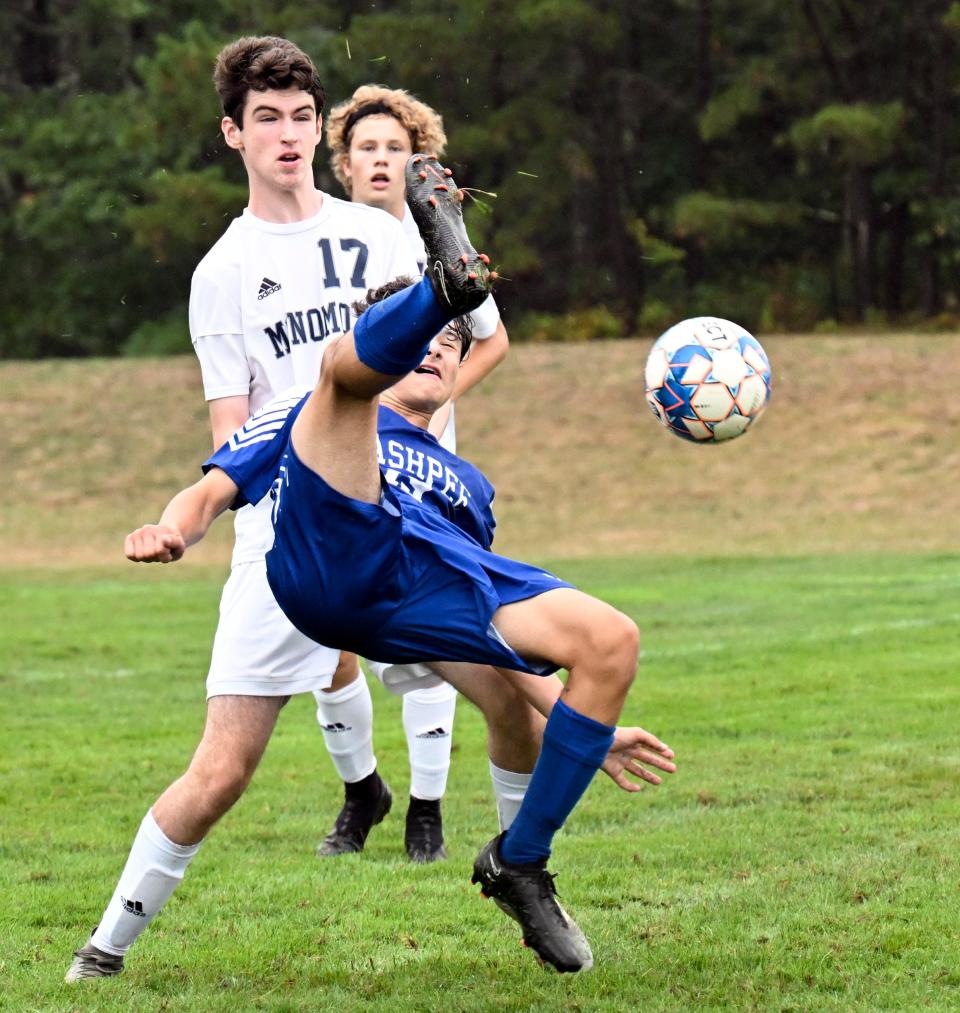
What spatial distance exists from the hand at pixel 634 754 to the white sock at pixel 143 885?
110cm

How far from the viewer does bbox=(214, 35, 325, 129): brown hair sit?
4957 mm

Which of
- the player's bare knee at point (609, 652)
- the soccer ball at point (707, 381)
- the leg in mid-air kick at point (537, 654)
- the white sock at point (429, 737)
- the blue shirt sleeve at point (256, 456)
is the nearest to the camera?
the leg in mid-air kick at point (537, 654)

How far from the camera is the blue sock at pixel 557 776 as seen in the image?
3949 mm

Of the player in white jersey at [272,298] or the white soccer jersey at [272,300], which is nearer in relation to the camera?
the player in white jersey at [272,298]

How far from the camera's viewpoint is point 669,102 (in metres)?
35.4

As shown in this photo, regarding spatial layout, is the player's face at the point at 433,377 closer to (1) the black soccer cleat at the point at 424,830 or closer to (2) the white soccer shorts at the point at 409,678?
(2) the white soccer shorts at the point at 409,678

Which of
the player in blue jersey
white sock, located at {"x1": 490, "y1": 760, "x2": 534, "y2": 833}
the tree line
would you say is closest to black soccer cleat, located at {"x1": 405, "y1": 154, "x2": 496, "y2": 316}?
the player in blue jersey

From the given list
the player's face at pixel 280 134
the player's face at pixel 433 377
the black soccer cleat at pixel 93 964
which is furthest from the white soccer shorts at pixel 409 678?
the player's face at pixel 280 134

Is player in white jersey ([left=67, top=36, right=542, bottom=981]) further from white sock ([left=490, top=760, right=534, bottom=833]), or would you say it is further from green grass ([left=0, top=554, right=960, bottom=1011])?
green grass ([left=0, top=554, right=960, bottom=1011])

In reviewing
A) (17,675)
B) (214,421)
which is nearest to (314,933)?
(214,421)

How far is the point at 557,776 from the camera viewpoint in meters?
3.96

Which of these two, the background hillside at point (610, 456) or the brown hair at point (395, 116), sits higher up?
the brown hair at point (395, 116)

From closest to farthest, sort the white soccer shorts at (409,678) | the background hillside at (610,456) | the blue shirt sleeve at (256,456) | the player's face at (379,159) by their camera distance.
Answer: the blue shirt sleeve at (256,456) < the white soccer shorts at (409,678) < the player's face at (379,159) < the background hillside at (610,456)

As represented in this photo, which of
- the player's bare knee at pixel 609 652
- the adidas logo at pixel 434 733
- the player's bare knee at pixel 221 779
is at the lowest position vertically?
the adidas logo at pixel 434 733
